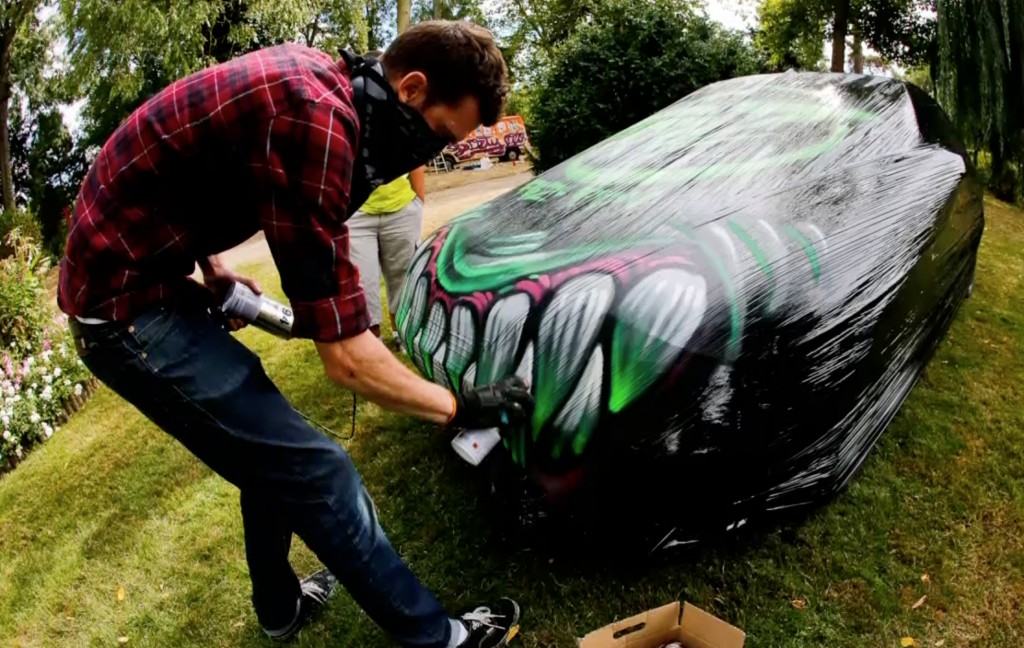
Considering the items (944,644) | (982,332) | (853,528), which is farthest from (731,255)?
(982,332)

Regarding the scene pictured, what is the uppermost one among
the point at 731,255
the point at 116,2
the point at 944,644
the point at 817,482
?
the point at 116,2

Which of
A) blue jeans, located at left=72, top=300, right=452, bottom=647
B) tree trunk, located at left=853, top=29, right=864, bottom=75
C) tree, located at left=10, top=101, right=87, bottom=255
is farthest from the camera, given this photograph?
tree, located at left=10, top=101, right=87, bottom=255

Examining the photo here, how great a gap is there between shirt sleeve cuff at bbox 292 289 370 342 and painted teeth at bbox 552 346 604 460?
631 mm

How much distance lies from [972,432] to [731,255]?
158 cm

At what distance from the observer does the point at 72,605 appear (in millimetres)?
2590

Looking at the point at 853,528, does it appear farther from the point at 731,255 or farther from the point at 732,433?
A: the point at 731,255

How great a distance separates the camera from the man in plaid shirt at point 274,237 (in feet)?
4.40

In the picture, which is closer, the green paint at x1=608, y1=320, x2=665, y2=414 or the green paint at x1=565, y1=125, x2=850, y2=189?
the green paint at x1=608, y1=320, x2=665, y2=414

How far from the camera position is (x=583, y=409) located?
6.02 feet

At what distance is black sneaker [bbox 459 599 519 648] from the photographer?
201 cm

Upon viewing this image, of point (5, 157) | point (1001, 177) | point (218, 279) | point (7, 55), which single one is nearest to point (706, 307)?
point (218, 279)

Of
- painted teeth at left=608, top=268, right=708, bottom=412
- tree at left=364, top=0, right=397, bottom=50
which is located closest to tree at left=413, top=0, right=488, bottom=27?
tree at left=364, top=0, right=397, bottom=50

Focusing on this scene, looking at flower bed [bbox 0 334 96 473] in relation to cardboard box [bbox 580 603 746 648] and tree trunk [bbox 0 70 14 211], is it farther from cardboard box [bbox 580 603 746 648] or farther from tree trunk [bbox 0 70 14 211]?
tree trunk [bbox 0 70 14 211]

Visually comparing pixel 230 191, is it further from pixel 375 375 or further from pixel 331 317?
pixel 375 375
